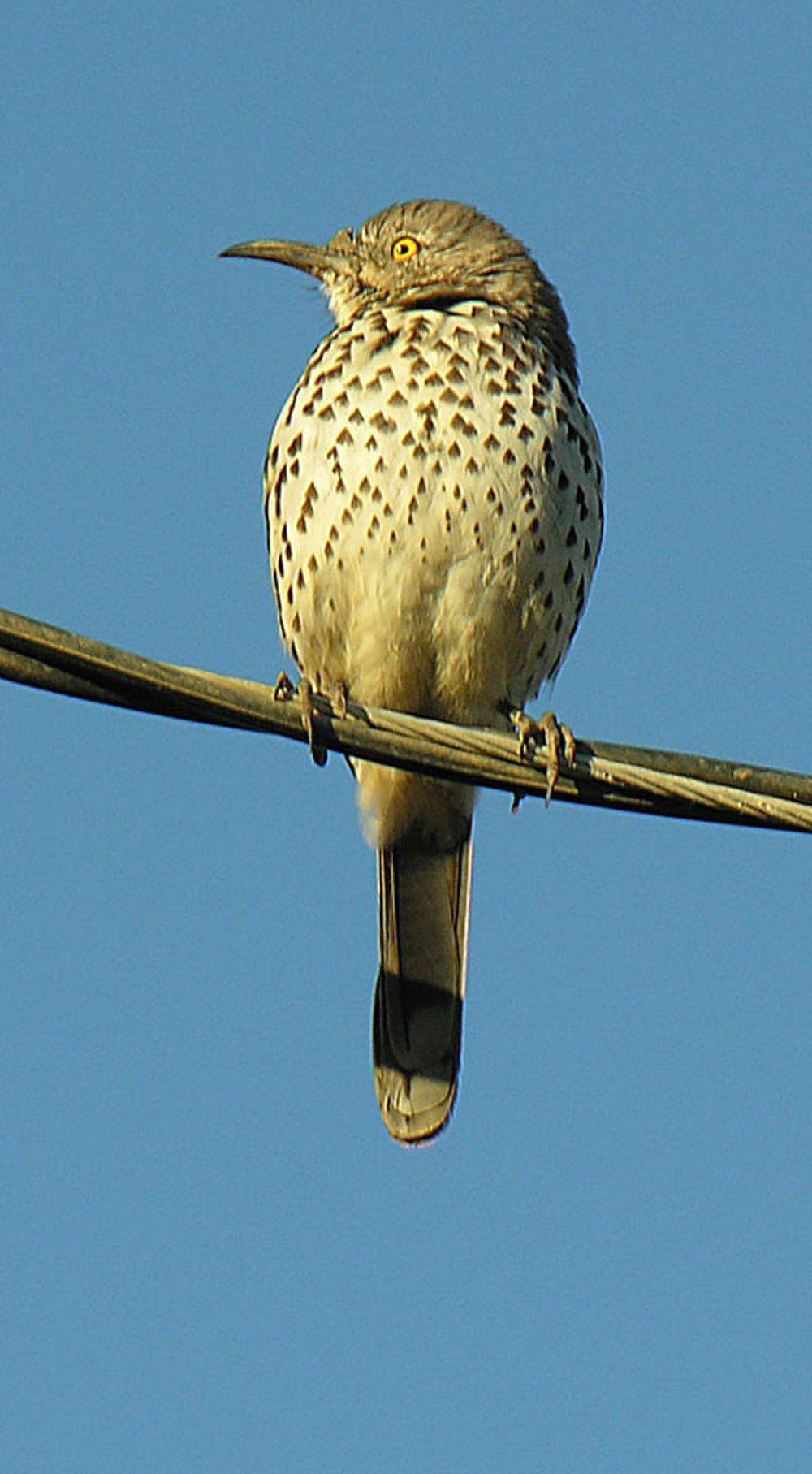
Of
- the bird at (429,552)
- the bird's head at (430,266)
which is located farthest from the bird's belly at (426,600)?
the bird's head at (430,266)

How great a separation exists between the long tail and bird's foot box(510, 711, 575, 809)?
1.32 m

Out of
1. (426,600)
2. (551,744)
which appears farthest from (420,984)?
(551,744)

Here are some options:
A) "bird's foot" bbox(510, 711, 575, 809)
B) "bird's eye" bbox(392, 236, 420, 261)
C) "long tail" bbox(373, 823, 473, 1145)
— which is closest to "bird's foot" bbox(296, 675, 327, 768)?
"bird's foot" bbox(510, 711, 575, 809)

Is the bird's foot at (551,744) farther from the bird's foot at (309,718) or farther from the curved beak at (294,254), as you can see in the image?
the curved beak at (294,254)

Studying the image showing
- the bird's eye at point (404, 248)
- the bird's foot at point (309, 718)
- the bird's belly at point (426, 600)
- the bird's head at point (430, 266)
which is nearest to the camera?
the bird's foot at point (309, 718)

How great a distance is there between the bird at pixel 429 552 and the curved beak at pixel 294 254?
37 cm

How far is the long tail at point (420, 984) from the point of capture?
25.5 ft

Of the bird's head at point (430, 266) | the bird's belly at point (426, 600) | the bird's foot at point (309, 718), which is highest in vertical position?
the bird's head at point (430, 266)

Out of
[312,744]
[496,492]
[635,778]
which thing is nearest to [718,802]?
[635,778]

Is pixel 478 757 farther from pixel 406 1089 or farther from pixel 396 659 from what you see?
pixel 406 1089

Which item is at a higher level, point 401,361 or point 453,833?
point 401,361

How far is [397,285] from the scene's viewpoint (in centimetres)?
846

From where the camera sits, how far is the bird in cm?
730

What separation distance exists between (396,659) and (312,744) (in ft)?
8.04
